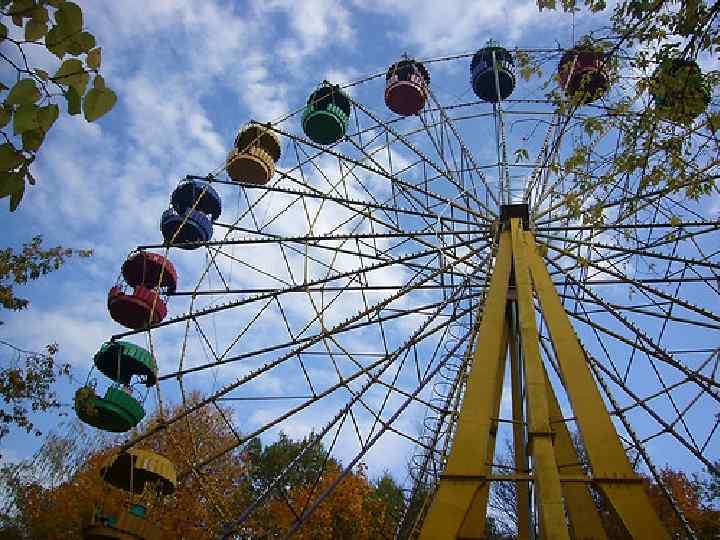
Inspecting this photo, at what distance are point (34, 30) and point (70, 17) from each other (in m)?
0.18

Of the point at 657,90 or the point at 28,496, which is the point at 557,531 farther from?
the point at 28,496

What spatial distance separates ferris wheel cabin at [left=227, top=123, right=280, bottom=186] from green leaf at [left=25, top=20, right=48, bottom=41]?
10.4 meters

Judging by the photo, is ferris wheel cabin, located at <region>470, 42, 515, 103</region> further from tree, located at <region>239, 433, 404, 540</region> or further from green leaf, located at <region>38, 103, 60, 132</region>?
tree, located at <region>239, 433, 404, 540</region>

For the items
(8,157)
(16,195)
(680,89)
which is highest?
(680,89)

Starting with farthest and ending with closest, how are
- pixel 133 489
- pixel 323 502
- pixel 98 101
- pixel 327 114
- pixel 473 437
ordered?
pixel 323 502 → pixel 327 114 → pixel 133 489 → pixel 473 437 → pixel 98 101

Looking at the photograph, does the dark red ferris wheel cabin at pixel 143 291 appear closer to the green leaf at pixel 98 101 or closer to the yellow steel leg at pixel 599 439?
the yellow steel leg at pixel 599 439

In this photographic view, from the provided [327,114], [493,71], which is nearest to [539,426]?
[327,114]

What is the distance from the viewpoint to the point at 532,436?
6336mm

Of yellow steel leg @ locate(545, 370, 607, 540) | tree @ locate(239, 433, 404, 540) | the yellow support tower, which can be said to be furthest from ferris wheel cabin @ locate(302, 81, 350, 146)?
tree @ locate(239, 433, 404, 540)

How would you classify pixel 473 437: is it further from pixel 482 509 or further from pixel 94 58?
pixel 94 58

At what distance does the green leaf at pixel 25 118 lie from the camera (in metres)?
2.28

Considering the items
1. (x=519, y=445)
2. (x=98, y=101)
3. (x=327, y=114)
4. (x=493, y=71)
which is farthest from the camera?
(x=493, y=71)

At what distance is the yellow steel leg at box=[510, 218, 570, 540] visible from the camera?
563 cm

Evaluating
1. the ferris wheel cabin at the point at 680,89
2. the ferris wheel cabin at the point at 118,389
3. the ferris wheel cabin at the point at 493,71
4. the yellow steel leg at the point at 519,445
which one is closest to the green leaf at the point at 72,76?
the ferris wheel cabin at the point at 680,89
